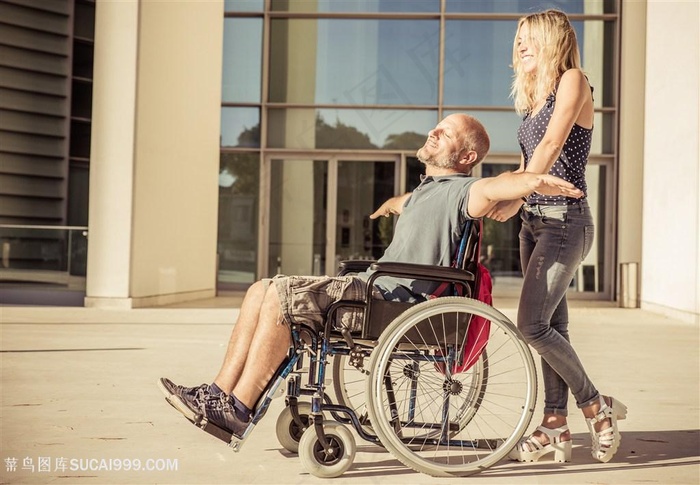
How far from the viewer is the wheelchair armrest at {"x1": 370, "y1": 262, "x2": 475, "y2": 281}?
309 centimetres

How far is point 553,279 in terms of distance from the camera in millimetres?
3510

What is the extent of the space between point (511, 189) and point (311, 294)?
0.74 metres

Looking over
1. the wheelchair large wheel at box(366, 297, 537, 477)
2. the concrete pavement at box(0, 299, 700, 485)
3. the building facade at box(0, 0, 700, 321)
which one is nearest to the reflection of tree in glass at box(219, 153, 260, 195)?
the building facade at box(0, 0, 700, 321)

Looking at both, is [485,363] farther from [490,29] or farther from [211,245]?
[490,29]

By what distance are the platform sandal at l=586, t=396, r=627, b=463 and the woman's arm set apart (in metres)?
0.97

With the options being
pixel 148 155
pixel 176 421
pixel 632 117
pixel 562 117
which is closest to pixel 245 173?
pixel 148 155

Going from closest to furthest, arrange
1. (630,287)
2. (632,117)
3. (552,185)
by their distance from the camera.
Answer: (552,185), (630,287), (632,117)

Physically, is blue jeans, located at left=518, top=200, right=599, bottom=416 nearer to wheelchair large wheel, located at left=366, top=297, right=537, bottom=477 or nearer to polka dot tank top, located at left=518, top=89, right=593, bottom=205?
polka dot tank top, located at left=518, top=89, right=593, bottom=205

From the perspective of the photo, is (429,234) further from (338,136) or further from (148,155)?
(338,136)

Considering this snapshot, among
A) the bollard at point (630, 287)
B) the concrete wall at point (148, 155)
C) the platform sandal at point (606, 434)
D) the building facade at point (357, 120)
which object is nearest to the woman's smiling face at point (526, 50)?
the platform sandal at point (606, 434)

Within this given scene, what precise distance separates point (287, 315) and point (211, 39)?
37.4 ft

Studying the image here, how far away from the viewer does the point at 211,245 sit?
46.0 feet

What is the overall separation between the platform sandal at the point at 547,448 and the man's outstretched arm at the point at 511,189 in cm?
94

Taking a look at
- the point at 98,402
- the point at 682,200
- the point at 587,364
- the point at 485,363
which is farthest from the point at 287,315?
the point at 682,200
